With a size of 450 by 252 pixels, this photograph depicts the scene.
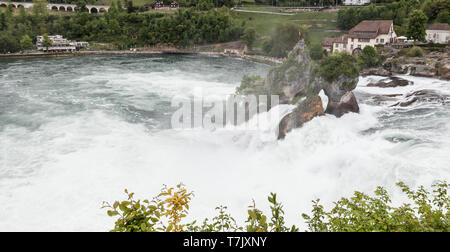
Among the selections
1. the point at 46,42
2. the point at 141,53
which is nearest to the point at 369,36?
the point at 141,53

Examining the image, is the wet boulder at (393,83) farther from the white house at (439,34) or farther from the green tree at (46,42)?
the green tree at (46,42)

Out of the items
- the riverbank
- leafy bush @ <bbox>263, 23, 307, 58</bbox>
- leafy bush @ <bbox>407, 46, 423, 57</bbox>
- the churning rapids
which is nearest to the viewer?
the churning rapids

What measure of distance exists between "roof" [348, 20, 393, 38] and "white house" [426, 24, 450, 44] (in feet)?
23.6

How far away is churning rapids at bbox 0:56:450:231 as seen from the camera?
18.1 metres

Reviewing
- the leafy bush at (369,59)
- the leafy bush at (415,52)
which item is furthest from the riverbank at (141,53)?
the leafy bush at (415,52)

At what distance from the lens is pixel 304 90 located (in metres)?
29.0

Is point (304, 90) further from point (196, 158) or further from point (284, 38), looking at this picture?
point (284, 38)

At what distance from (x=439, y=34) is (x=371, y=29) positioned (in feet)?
36.5

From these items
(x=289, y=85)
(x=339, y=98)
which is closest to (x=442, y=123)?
(x=339, y=98)

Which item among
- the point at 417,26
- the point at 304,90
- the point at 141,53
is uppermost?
the point at 417,26

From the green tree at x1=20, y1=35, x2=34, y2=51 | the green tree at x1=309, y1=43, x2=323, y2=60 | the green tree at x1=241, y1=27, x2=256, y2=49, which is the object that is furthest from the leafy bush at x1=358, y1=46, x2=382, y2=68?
the green tree at x1=20, y1=35, x2=34, y2=51

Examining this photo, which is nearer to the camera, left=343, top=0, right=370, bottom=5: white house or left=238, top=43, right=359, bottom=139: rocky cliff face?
left=238, top=43, right=359, bottom=139: rocky cliff face

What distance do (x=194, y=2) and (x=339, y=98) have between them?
10730 centimetres

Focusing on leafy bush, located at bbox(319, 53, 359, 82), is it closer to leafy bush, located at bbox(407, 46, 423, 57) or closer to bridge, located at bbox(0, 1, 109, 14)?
leafy bush, located at bbox(407, 46, 423, 57)
